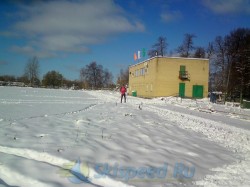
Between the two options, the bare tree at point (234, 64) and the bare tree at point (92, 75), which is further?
the bare tree at point (92, 75)

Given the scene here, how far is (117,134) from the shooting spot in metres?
8.59

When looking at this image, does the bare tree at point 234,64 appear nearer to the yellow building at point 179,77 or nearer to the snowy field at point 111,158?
the yellow building at point 179,77

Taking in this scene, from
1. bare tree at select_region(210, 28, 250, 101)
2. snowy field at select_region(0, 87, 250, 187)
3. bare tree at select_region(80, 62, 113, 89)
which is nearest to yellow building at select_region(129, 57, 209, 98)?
bare tree at select_region(210, 28, 250, 101)

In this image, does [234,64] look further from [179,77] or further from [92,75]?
[92,75]

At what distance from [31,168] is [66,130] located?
12.0ft

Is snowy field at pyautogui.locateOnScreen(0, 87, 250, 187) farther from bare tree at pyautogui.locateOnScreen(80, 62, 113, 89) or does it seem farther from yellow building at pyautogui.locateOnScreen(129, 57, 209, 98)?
bare tree at pyautogui.locateOnScreen(80, 62, 113, 89)

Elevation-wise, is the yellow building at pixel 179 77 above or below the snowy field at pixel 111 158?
above

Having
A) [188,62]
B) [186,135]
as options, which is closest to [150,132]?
[186,135]

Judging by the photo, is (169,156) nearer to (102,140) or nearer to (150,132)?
(102,140)

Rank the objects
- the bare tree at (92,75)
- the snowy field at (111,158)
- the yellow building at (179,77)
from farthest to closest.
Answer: the bare tree at (92,75)
the yellow building at (179,77)
the snowy field at (111,158)

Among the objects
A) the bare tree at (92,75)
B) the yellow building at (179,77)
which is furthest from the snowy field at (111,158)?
the bare tree at (92,75)

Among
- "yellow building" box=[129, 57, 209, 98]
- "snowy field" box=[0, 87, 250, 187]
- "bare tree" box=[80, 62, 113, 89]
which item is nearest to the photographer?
"snowy field" box=[0, 87, 250, 187]

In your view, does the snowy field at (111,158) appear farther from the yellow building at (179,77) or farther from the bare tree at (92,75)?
the bare tree at (92,75)

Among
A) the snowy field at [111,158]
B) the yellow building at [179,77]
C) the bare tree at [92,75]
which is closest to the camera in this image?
the snowy field at [111,158]
